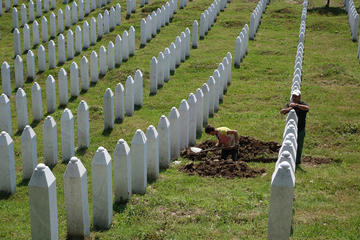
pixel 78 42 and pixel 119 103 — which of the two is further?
pixel 78 42

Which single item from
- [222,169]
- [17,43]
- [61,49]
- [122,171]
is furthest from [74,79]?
[122,171]

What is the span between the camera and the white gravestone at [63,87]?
41.9 feet

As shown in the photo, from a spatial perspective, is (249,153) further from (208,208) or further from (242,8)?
(242,8)

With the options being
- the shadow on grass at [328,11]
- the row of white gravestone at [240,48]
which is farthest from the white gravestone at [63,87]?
the shadow on grass at [328,11]

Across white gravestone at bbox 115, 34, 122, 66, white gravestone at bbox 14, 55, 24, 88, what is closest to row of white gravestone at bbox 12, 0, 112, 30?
white gravestone at bbox 115, 34, 122, 66

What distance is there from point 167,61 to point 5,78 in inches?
170

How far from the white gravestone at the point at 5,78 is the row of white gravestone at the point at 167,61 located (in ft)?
11.9

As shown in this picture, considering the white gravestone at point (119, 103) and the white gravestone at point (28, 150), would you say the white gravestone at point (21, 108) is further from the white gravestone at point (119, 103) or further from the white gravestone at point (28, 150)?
the white gravestone at point (28, 150)

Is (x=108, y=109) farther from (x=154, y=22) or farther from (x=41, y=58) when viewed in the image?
(x=154, y=22)

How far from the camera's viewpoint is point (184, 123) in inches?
388

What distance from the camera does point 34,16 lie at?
21266 millimetres

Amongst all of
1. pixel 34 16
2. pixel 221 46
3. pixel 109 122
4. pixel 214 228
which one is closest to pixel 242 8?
pixel 221 46

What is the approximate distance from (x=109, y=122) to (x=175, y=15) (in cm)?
1173

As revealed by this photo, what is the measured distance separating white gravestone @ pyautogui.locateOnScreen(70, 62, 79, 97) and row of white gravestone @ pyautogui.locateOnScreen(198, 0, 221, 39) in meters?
7.29
